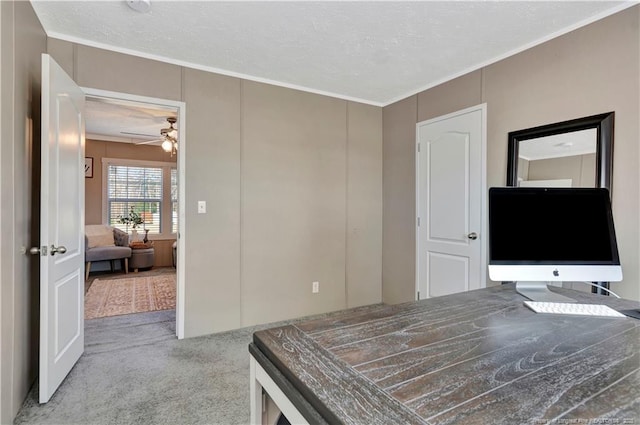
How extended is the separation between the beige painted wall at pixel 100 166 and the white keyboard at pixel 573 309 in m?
6.43

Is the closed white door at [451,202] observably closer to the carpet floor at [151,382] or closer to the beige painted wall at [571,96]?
the beige painted wall at [571,96]

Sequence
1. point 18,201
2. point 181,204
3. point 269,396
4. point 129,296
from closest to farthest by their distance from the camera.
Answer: point 269,396 → point 18,201 → point 181,204 → point 129,296

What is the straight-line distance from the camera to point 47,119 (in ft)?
6.34

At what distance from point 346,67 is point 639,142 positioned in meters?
2.12

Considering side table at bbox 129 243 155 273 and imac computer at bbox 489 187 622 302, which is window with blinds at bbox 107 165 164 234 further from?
imac computer at bbox 489 187 622 302

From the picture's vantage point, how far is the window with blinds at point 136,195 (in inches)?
249

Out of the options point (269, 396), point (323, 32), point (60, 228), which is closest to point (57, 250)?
point (60, 228)

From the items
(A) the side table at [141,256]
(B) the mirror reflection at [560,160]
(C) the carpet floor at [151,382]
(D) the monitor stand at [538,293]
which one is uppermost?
(B) the mirror reflection at [560,160]

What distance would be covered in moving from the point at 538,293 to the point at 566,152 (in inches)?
51.2

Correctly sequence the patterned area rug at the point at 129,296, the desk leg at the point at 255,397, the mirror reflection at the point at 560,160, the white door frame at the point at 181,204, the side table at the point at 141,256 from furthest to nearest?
1. the side table at the point at 141,256
2. the patterned area rug at the point at 129,296
3. the white door frame at the point at 181,204
4. the mirror reflection at the point at 560,160
5. the desk leg at the point at 255,397

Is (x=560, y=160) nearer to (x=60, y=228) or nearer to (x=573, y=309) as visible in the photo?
(x=573, y=309)

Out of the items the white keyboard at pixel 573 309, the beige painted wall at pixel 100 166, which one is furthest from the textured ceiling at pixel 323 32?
the beige painted wall at pixel 100 166

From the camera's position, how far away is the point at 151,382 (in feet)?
7.29

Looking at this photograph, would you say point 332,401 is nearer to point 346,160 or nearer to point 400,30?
point 400,30
